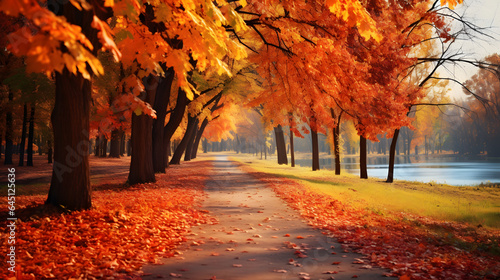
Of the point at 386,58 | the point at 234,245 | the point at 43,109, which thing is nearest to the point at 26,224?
the point at 234,245

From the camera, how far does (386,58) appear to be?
14.4 meters

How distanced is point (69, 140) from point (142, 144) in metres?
7.01

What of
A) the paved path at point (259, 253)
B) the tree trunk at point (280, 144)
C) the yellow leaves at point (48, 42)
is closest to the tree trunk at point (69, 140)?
the paved path at point (259, 253)

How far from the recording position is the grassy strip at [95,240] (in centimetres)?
511

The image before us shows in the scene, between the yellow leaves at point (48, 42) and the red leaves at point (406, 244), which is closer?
the yellow leaves at point (48, 42)

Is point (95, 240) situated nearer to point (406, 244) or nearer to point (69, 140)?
point (69, 140)

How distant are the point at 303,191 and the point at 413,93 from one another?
10.2 metres

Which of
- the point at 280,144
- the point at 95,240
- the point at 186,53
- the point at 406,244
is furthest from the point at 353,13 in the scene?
the point at 280,144

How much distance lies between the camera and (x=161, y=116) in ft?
63.4

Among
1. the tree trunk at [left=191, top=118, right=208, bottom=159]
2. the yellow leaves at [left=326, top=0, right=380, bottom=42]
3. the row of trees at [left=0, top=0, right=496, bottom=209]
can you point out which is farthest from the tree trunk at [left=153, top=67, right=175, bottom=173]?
the tree trunk at [left=191, top=118, right=208, bottom=159]

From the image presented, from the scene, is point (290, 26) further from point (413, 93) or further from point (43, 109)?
point (43, 109)

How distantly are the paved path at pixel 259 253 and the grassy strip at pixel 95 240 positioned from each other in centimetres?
40

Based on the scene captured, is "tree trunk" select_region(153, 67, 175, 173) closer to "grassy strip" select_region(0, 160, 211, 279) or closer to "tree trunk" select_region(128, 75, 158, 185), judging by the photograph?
"tree trunk" select_region(128, 75, 158, 185)

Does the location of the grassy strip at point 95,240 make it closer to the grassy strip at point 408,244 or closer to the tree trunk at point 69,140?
the tree trunk at point 69,140
